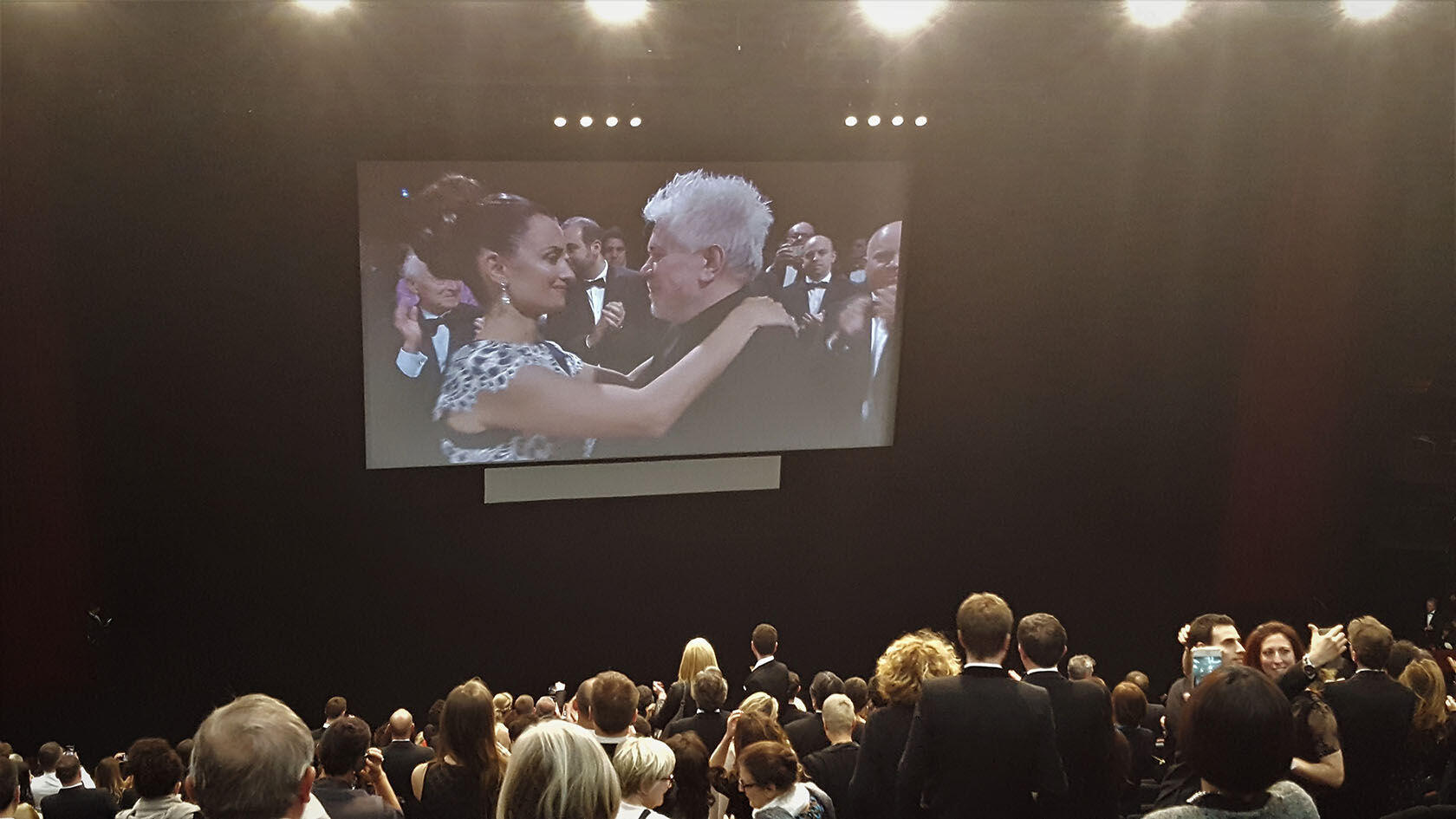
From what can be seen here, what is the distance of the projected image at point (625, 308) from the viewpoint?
7371mm

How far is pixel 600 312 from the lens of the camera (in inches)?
304

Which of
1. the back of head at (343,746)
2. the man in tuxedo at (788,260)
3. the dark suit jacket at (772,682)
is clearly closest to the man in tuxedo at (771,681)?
the dark suit jacket at (772,682)

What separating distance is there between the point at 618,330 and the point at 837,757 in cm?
454

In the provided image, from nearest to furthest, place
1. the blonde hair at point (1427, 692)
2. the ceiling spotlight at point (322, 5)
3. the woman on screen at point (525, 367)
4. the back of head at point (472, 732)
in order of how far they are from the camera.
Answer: the back of head at point (472, 732) → the blonde hair at point (1427, 692) → the ceiling spotlight at point (322, 5) → the woman on screen at point (525, 367)

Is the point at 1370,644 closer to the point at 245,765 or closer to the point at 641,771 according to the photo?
the point at 641,771

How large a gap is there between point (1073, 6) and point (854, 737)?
193 inches

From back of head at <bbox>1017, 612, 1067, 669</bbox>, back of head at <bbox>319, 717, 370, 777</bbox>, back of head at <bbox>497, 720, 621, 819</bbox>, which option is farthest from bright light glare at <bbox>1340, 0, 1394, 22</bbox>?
back of head at <bbox>497, 720, 621, 819</bbox>

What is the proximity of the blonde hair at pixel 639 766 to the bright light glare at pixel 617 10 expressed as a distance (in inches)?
197

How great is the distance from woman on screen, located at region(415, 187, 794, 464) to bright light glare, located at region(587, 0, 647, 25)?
1215 millimetres

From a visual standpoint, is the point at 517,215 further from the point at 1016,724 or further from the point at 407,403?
the point at 1016,724

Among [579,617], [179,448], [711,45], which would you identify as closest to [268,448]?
[179,448]

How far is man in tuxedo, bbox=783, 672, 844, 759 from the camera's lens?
413 cm

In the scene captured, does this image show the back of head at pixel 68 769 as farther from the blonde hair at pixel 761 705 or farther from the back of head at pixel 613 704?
the blonde hair at pixel 761 705

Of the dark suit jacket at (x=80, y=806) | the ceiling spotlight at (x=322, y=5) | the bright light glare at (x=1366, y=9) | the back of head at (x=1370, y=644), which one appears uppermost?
the bright light glare at (x=1366, y=9)
